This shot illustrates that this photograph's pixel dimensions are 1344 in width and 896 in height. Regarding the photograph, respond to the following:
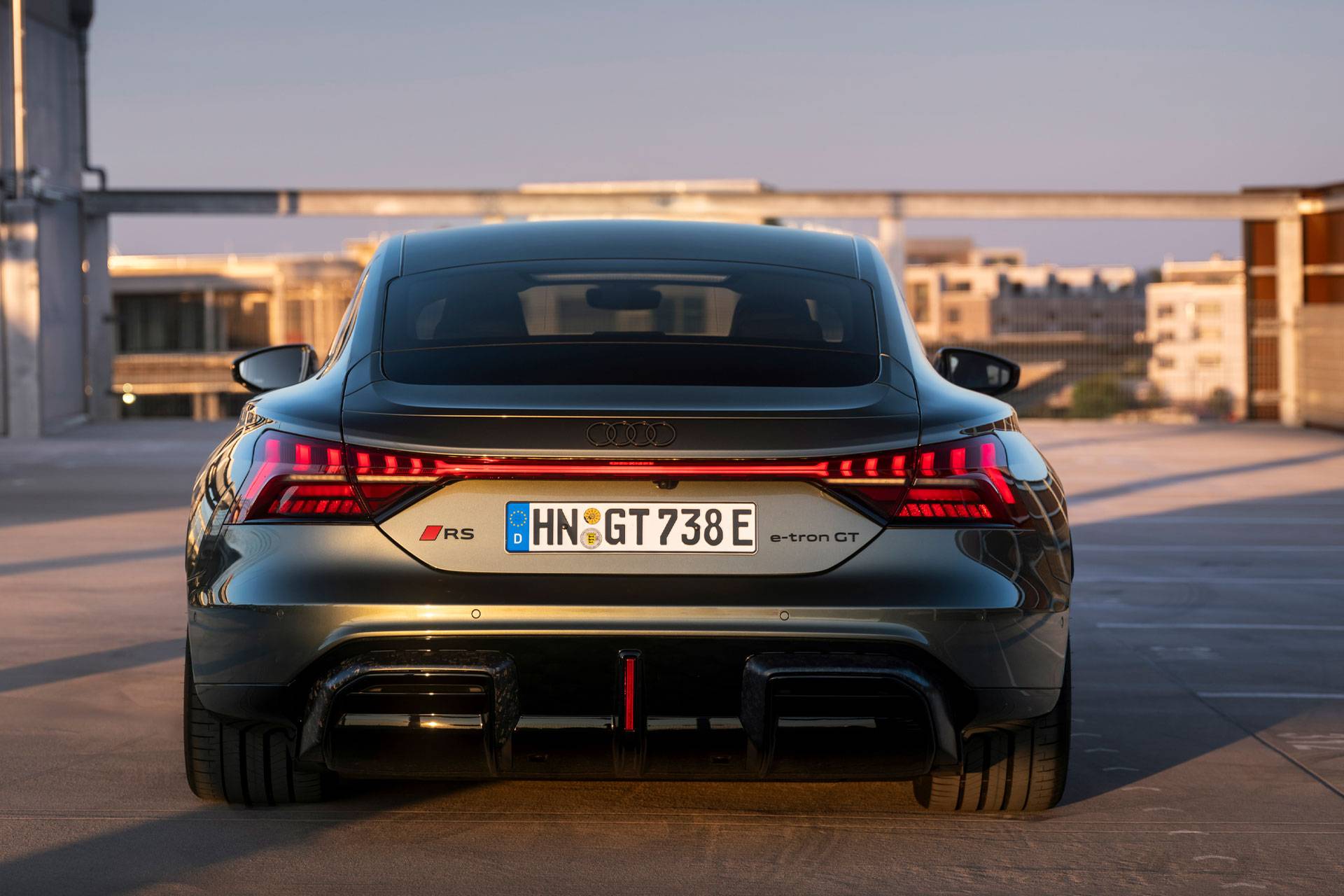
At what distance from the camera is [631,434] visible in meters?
3.70

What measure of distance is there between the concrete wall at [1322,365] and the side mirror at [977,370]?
19644 millimetres

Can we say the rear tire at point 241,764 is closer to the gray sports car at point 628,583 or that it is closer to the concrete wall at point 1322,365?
the gray sports car at point 628,583

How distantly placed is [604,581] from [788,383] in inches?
25.9

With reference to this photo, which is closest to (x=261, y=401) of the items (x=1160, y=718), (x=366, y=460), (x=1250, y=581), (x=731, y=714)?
(x=366, y=460)

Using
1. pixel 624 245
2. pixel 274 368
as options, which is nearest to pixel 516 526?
pixel 624 245

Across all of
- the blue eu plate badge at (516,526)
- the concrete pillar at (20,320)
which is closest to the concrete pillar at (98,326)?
the concrete pillar at (20,320)

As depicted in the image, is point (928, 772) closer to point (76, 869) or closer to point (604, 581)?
point (604, 581)

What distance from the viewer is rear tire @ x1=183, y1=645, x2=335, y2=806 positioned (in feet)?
13.9

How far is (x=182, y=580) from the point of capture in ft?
29.2

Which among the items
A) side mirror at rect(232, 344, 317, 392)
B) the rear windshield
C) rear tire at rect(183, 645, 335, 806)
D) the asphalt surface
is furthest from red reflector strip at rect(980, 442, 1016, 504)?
side mirror at rect(232, 344, 317, 392)

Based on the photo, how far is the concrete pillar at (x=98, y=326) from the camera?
2578 centimetres

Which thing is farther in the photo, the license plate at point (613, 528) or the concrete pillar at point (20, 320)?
the concrete pillar at point (20, 320)

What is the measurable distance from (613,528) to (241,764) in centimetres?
127

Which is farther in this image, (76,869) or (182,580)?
(182,580)
